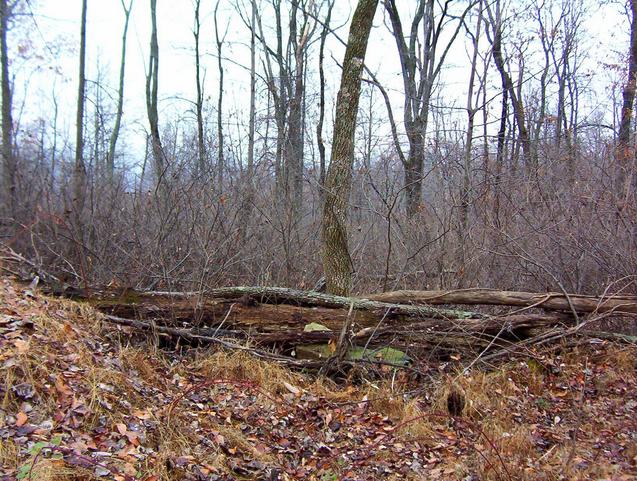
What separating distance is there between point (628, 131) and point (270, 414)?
10098 mm

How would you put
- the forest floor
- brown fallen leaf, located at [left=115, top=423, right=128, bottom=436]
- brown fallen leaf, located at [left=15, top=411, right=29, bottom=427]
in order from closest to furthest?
brown fallen leaf, located at [left=15, top=411, right=29, bottom=427] < the forest floor < brown fallen leaf, located at [left=115, top=423, right=128, bottom=436]

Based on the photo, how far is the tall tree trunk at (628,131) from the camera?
24.5ft

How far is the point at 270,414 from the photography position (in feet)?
14.4

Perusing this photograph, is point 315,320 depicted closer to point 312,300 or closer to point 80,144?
point 312,300

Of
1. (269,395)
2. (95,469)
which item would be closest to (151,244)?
(269,395)

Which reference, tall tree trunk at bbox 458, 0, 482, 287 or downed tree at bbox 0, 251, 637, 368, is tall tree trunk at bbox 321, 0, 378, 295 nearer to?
downed tree at bbox 0, 251, 637, 368

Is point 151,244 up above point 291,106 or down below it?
below

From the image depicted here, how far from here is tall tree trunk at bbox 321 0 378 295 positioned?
6777 mm

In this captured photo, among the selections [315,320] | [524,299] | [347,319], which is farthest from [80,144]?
[524,299]

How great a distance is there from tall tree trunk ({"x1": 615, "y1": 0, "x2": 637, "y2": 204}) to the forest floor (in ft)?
11.0

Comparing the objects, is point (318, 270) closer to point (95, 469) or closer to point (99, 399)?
point (99, 399)

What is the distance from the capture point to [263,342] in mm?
5496

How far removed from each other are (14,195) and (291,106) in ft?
30.4

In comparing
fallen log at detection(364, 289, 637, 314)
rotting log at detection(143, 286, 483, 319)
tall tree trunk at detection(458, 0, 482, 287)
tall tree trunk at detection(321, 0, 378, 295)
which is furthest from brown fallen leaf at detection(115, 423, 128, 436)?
tall tree trunk at detection(458, 0, 482, 287)
